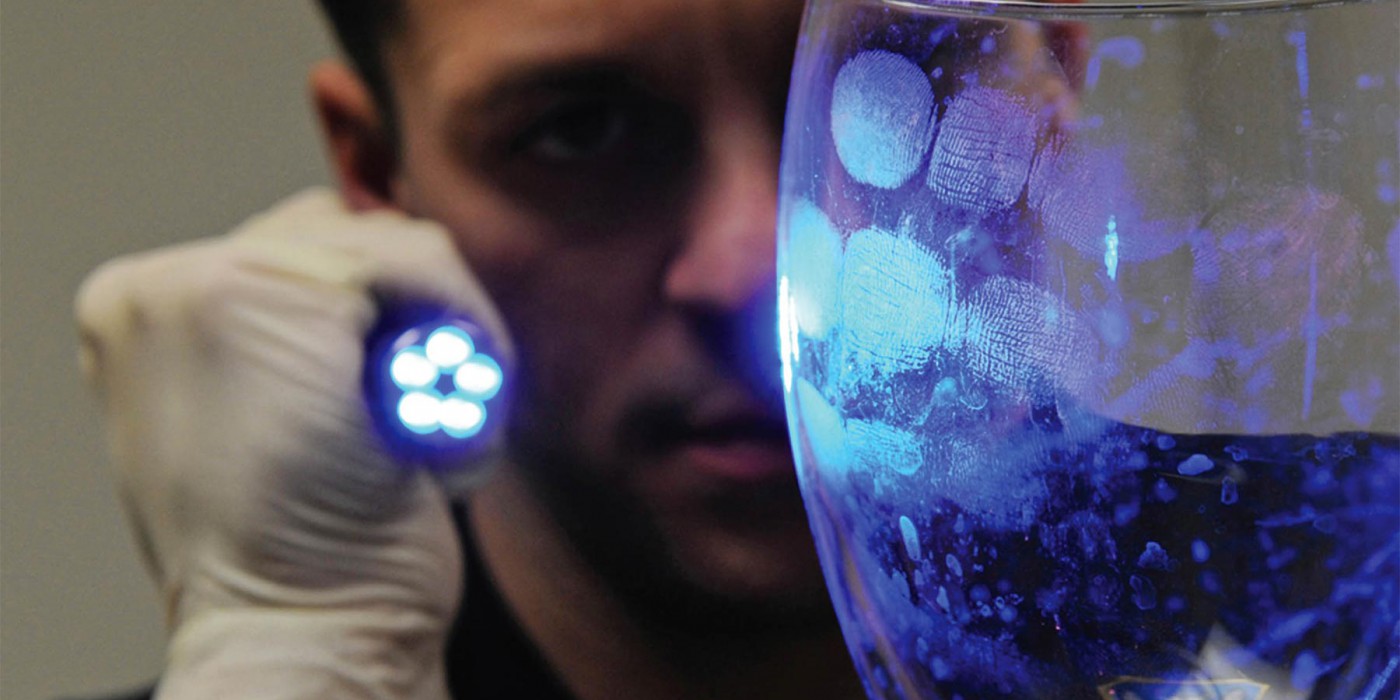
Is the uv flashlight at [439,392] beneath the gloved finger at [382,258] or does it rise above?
beneath

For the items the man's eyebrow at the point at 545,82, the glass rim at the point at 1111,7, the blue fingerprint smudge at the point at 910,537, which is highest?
the glass rim at the point at 1111,7

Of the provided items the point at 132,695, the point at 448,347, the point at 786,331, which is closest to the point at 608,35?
the point at 448,347

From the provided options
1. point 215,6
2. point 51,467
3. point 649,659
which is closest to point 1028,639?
point 649,659

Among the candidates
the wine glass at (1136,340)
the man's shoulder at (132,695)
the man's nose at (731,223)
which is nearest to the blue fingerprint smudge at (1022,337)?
the wine glass at (1136,340)

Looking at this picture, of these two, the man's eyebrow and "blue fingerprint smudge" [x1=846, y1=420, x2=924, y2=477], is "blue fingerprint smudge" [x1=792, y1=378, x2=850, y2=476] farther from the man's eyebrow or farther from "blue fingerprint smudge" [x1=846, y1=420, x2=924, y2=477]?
the man's eyebrow

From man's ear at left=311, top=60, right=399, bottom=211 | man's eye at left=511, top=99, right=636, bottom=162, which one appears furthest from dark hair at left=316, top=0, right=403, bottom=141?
man's eye at left=511, top=99, right=636, bottom=162

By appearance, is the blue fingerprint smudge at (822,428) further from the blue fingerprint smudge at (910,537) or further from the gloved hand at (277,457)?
the gloved hand at (277,457)
